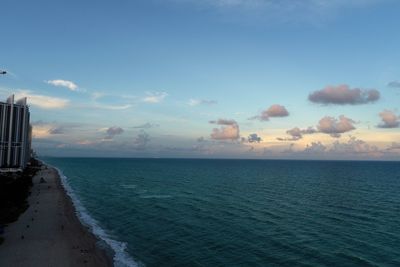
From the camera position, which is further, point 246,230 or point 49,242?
point 246,230

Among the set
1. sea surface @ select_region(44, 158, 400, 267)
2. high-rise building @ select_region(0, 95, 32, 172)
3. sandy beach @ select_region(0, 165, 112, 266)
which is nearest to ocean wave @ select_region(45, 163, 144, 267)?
sea surface @ select_region(44, 158, 400, 267)

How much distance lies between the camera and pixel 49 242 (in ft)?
150

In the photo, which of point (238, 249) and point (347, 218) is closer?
point (238, 249)

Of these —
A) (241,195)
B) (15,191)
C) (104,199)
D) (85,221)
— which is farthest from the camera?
(241,195)

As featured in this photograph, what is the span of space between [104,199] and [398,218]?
6299 centimetres

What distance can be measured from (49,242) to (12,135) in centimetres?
10670

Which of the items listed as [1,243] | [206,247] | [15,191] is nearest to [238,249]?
[206,247]

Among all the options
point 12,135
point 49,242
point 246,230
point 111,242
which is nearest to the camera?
point 49,242

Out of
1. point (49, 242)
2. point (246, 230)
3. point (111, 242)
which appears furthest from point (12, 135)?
point (246, 230)

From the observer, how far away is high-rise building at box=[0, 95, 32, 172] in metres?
135

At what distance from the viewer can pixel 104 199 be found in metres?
88.4

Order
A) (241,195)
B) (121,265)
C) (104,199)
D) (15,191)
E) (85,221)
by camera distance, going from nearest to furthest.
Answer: (121,265)
(85,221)
(15,191)
(104,199)
(241,195)

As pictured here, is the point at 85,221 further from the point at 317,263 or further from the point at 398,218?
the point at 398,218

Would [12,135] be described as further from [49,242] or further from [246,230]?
[246,230]
